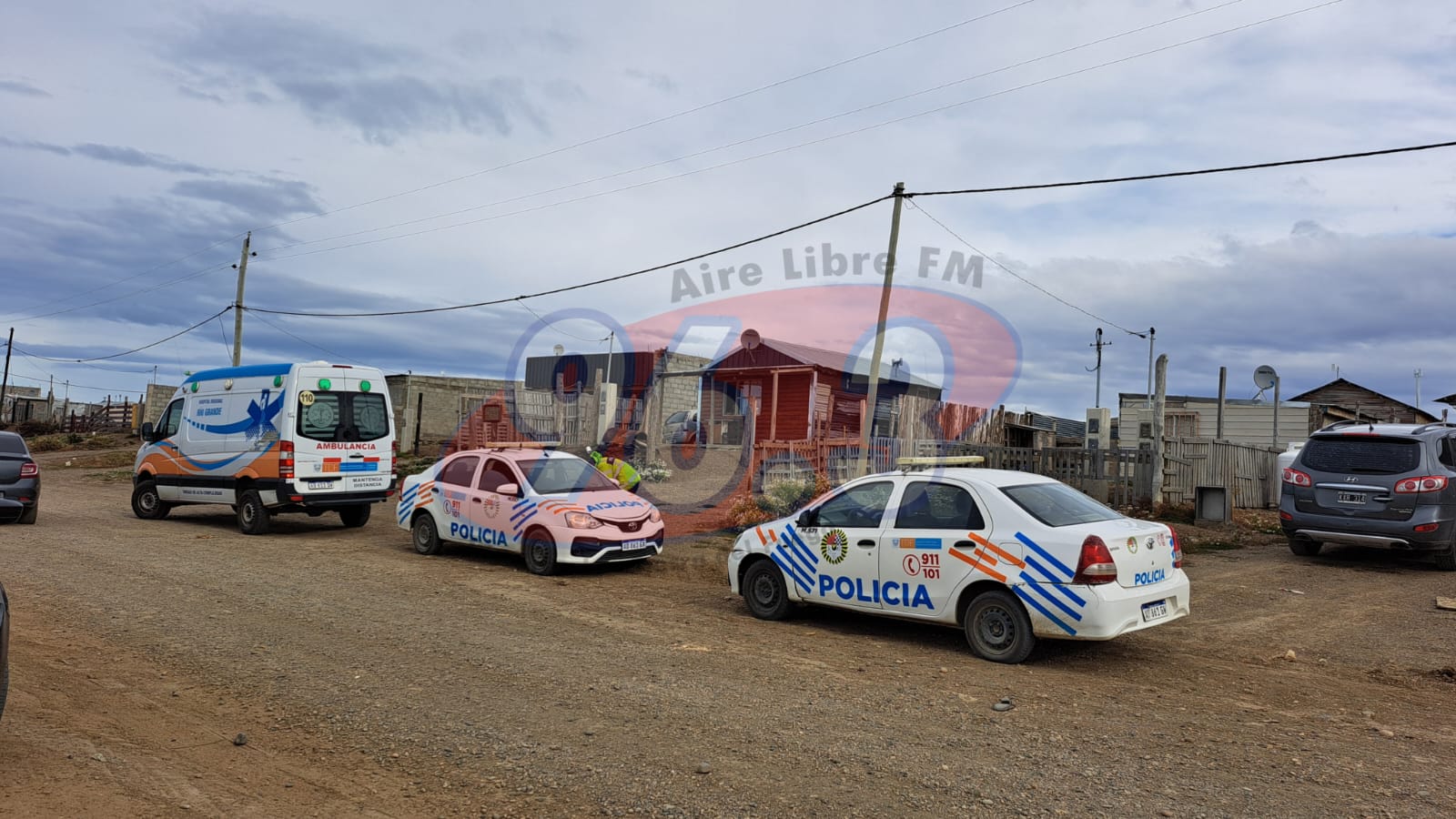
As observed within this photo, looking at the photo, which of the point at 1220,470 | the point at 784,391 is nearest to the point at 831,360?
the point at 784,391

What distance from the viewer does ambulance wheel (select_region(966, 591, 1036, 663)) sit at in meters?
6.73

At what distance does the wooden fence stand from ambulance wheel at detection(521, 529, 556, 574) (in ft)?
38.6

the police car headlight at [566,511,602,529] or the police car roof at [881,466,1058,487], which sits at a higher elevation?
the police car roof at [881,466,1058,487]

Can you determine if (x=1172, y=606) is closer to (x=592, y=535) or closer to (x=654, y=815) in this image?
(x=654, y=815)

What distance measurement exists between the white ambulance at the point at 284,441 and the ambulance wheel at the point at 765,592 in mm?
8191

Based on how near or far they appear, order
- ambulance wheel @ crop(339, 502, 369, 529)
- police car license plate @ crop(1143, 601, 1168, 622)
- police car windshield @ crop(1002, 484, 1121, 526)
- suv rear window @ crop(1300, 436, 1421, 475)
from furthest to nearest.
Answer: ambulance wheel @ crop(339, 502, 369, 529)
suv rear window @ crop(1300, 436, 1421, 475)
police car windshield @ crop(1002, 484, 1121, 526)
police car license plate @ crop(1143, 601, 1168, 622)

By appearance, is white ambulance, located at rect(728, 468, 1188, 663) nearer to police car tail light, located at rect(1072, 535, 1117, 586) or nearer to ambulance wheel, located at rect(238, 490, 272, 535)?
police car tail light, located at rect(1072, 535, 1117, 586)

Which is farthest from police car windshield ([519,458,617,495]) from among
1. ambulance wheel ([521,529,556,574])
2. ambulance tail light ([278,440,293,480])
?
ambulance tail light ([278,440,293,480])

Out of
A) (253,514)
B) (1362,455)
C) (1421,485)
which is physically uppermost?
(1362,455)

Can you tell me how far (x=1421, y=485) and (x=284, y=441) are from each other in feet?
49.7

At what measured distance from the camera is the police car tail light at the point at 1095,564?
6441mm

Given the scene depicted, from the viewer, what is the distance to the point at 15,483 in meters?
14.5

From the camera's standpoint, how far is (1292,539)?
1304 cm

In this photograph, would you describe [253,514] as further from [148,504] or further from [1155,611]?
[1155,611]
